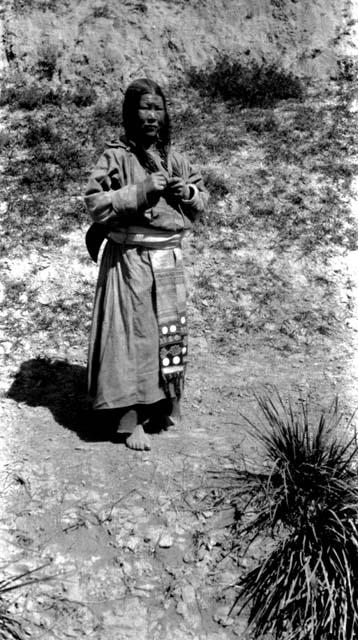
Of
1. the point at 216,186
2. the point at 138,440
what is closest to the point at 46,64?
the point at 216,186

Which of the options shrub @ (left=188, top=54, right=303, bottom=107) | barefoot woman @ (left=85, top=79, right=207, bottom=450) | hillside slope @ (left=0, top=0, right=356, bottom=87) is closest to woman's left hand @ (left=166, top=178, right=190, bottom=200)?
barefoot woman @ (left=85, top=79, right=207, bottom=450)

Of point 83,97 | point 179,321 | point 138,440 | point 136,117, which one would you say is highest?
point 83,97

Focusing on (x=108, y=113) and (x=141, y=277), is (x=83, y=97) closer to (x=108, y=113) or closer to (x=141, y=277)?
(x=108, y=113)

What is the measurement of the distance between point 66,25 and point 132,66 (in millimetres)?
1102

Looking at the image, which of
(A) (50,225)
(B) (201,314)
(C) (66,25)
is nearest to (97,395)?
(B) (201,314)

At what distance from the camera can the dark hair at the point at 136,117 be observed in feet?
13.4

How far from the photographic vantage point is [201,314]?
6699 millimetres

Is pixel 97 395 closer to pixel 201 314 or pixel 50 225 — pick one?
pixel 201 314

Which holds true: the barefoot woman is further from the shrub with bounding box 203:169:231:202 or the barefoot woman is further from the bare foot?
the shrub with bounding box 203:169:231:202

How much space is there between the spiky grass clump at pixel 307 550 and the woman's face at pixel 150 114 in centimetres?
172

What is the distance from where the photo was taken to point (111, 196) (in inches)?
156

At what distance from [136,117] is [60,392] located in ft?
7.02

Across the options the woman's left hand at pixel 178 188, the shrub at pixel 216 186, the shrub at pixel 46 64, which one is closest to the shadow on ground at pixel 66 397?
the woman's left hand at pixel 178 188

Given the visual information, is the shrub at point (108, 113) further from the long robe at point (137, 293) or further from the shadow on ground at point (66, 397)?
the long robe at point (137, 293)
